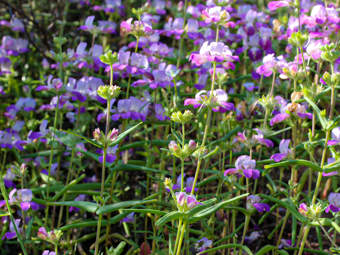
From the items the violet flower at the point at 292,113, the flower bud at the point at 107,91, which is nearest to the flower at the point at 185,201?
the flower bud at the point at 107,91

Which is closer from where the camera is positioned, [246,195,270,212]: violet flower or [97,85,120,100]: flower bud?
[97,85,120,100]: flower bud

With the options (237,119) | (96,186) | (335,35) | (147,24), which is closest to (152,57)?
(147,24)

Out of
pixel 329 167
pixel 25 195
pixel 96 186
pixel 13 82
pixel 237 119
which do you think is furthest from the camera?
pixel 13 82

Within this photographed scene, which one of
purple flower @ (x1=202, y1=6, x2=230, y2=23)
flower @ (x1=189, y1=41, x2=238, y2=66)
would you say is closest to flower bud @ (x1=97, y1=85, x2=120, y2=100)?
flower @ (x1=189, y1=41, x2=238, y2=66)

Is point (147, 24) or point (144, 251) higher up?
point (147, 24)

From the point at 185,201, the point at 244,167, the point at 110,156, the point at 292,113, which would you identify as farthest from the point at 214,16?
the point at 185,201

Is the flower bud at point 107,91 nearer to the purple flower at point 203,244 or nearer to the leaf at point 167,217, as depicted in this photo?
the leaf at point 167,217

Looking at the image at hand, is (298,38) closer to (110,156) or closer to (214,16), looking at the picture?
(214,16)

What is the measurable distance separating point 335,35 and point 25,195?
157cm

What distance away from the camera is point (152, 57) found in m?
2.33

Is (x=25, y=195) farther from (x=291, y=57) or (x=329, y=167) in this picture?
(x=291, y=57)

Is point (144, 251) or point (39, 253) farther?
point (39, 253)

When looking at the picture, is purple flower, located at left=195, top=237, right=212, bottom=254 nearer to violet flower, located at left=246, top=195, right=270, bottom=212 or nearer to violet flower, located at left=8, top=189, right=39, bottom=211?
violet flower, located at left=246, top=195, right=270, bottom=212

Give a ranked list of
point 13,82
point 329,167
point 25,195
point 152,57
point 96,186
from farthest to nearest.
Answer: point 13,82, point 152,57, point 96,186, point 25,195, point 329,167
